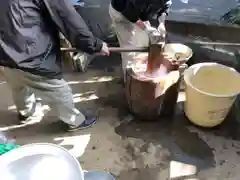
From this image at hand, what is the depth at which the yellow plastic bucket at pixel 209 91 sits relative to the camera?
229cm

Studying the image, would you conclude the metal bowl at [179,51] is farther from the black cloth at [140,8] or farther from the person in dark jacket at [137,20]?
the black cloth at [140,8]

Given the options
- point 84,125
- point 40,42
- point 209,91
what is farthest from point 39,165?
point 209,91

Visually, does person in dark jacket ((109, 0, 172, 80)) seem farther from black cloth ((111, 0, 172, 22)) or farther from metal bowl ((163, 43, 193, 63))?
metal bowl ((163, 43, 193, 63))

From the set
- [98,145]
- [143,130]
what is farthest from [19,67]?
[143,130]

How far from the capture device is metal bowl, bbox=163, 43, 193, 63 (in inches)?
106

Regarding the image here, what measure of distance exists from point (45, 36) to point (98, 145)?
80 centimetres

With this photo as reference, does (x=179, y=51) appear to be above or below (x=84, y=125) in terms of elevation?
above

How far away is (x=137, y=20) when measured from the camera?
242 cm

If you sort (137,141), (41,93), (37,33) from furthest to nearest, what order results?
(137,141), (41,93), (37,33)

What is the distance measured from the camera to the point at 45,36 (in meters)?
1.99

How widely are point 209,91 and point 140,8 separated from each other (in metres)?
0.76

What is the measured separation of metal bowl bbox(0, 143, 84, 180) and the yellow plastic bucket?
1.09 meters

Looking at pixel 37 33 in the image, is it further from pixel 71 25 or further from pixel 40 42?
pixel 71 25

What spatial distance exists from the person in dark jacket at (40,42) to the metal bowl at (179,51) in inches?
30.3
